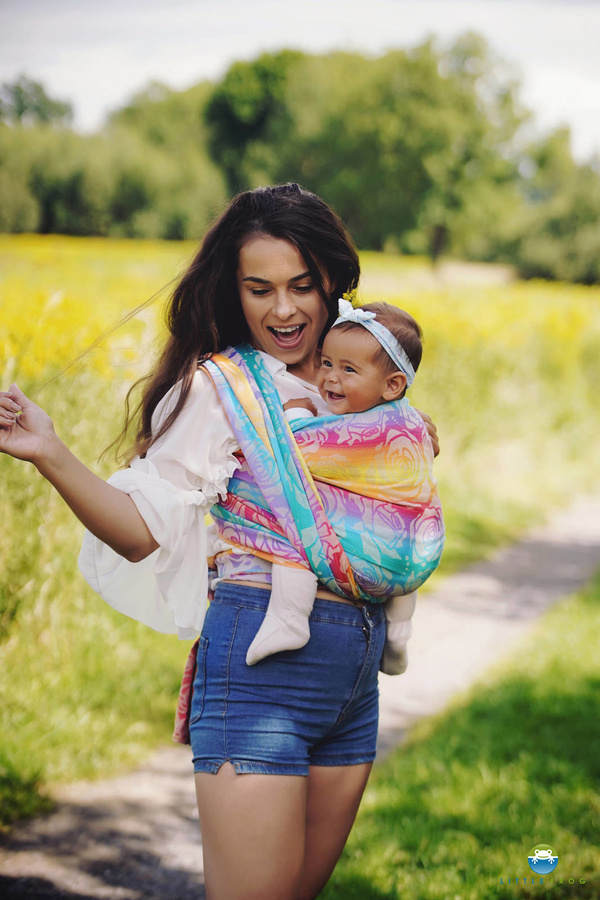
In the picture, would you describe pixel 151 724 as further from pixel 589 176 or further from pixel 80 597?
pixel 589 176

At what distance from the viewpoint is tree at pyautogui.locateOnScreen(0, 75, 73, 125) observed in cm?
1159

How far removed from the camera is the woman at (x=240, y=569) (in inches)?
61.1

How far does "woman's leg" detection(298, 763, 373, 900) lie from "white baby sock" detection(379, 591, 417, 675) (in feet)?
0.81

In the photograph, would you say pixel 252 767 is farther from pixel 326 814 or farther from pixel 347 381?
pixel 347 381

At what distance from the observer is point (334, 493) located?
1685 millimetres

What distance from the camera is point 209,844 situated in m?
1.60

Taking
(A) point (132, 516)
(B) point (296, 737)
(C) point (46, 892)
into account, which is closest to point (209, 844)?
(B) point (296, 737)

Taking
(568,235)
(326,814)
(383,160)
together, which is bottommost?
(326,814)

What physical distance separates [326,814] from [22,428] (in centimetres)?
107

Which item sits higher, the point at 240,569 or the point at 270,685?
the point at 240,569

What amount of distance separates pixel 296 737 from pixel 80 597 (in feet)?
7.38

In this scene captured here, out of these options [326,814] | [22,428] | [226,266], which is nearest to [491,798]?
[326,814]

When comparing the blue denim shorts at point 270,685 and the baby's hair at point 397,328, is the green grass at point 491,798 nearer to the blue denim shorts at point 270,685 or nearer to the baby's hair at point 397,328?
the blue denim shorts at point 270,685

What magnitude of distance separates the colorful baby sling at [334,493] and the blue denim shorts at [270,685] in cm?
10
